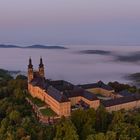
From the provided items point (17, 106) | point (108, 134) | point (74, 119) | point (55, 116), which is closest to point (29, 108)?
point (17, 106)

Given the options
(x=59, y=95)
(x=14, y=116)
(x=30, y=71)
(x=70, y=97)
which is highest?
(x=30, y=71)

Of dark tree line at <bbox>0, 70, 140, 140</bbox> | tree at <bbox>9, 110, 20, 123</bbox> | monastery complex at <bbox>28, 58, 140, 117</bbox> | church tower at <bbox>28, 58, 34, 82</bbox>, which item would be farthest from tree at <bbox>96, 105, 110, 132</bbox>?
church tower at <bbox>28, 58, 34, 82</bbox>

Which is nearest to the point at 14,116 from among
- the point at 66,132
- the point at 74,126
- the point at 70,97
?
the point at 74,126

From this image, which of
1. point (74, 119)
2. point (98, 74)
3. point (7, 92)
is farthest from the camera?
point (98, 74)

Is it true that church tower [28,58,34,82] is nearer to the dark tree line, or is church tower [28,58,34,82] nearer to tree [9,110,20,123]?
the dark tree line

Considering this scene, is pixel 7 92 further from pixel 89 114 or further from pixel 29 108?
pixel 89 114

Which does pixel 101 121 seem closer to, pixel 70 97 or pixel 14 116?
pixel 70 97

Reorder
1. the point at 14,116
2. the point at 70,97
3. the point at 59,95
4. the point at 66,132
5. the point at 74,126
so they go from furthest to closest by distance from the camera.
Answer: the point at 70,97 < the point at 59,95 < the point at 14,116 < the point at 74,126 < the point at 66,132

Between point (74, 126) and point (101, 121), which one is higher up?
point (74, 126)
